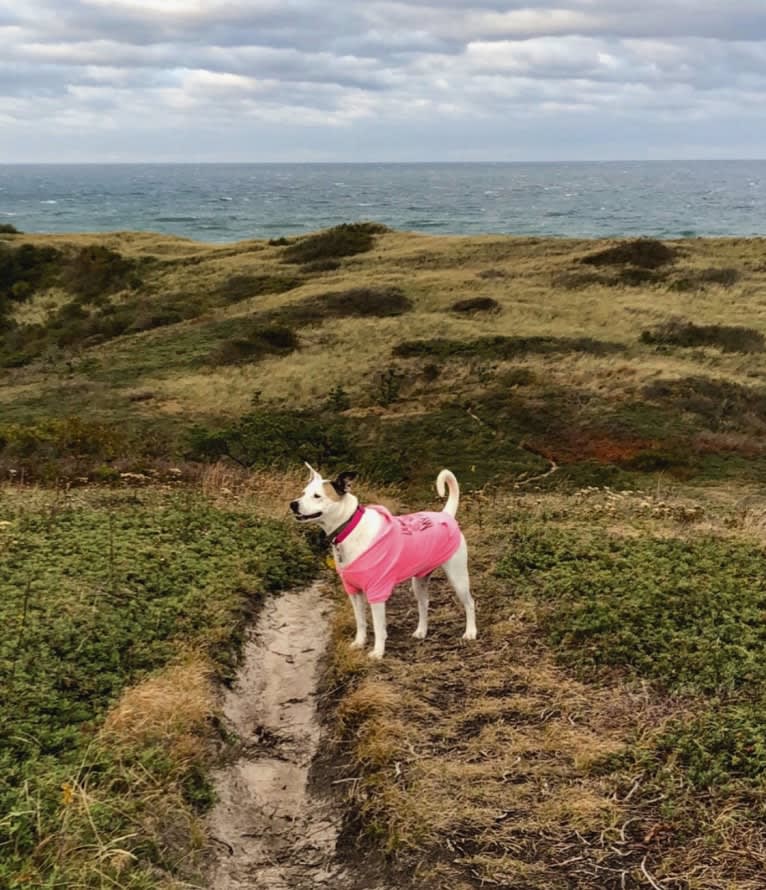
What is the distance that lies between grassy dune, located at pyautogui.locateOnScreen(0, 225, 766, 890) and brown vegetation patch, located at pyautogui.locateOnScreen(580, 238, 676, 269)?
0.75ft

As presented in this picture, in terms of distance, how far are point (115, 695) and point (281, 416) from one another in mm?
18701

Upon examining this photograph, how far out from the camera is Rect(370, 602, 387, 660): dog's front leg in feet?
29.9

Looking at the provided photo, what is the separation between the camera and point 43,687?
7590 mm

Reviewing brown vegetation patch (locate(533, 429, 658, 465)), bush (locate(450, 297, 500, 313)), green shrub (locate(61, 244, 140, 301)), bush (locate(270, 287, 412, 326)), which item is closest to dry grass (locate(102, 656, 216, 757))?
brown vegetation patch (locate(533, 429, 658, 465))

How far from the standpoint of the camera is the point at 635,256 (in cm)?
4819

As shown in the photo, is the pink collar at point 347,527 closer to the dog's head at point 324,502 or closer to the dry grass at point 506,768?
the dog's head at point 324,502

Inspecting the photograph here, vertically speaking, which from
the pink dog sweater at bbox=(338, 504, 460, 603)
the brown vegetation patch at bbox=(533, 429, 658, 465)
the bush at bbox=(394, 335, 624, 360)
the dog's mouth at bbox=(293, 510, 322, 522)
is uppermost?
the dog's mouth at bbox=(293, 510, 322, 522)

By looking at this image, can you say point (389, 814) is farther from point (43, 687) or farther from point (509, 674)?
point (43, 687)

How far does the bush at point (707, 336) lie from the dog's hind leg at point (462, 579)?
26444 millimetres

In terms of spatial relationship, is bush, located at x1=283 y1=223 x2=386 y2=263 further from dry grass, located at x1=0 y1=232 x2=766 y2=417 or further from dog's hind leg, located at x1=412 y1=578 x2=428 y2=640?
dog's hind leg, located at x1=412 y1=578 x2=428 y2=640

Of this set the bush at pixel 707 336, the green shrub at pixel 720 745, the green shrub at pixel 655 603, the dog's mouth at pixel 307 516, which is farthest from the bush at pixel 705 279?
the green shrub at pixel 720 745

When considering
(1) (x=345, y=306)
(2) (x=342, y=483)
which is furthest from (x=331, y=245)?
(2) (x=342, y=483)

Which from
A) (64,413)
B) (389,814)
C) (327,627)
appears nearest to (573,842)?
(389,814)

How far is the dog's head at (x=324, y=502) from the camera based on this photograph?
8969 millimetres
